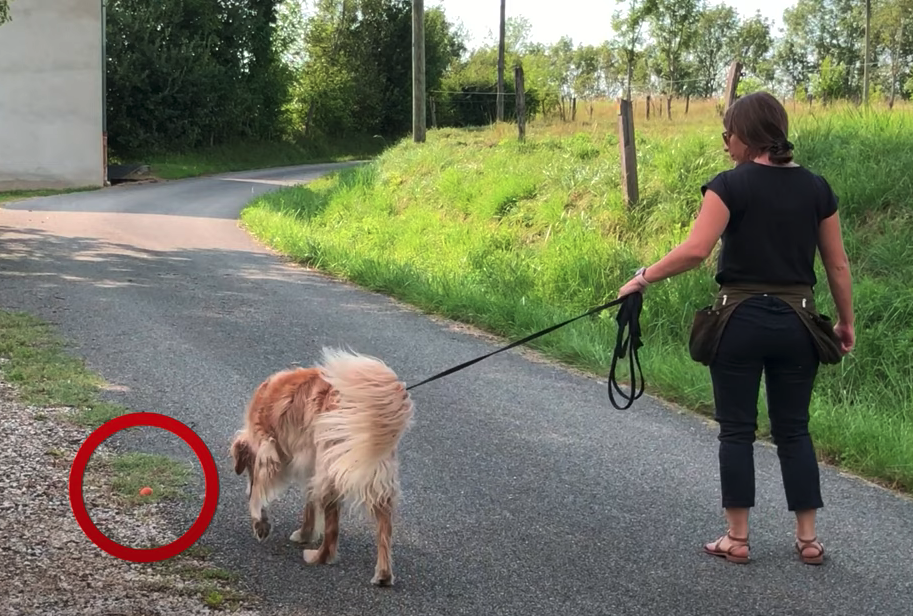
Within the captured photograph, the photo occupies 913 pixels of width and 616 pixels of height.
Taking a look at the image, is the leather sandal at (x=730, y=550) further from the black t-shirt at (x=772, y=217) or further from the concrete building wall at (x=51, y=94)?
the concrete building wall at (x=51, y=94)

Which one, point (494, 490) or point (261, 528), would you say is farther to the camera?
point (494, 490)

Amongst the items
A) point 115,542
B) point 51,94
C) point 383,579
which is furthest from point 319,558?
point 51,94

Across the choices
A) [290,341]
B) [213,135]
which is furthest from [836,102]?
[213,135]

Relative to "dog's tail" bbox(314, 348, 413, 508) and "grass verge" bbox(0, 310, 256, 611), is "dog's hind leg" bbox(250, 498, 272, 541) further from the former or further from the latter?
"dog's tail" bbox(314, 348, 413, 508)

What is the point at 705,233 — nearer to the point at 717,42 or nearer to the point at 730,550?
the point at 730,550

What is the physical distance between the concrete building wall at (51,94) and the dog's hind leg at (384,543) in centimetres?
2840

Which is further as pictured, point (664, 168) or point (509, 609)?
point (664, 168)

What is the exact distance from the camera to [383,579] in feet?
12.9

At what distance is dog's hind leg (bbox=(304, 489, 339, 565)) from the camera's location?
4.07m

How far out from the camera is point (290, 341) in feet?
29.0

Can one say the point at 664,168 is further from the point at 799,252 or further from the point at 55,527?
the point at 55,527

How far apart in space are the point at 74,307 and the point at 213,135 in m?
33.6

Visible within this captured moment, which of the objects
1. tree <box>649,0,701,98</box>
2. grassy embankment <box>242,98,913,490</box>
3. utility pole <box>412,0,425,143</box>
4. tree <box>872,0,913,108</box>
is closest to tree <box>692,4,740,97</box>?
tree <box>872,0,913,108</box>

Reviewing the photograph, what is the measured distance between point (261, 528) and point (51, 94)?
28.3 meters
